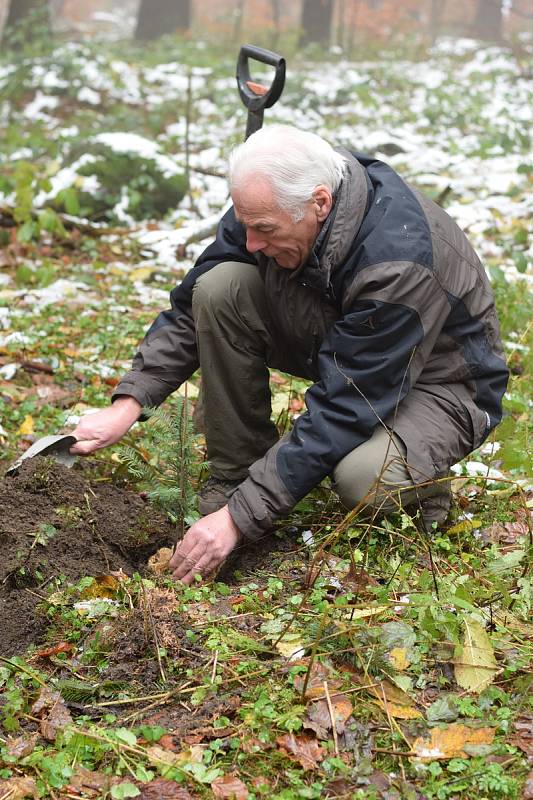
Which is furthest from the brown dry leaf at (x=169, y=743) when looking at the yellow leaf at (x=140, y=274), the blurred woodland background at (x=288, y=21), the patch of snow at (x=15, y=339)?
the blurred woodland background at (x=288, y=21)

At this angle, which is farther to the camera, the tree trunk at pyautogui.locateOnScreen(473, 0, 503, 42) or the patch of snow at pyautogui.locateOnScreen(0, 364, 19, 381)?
the tree trunk at pyautogui.locateOnScreen(473, 0, 503, 42)

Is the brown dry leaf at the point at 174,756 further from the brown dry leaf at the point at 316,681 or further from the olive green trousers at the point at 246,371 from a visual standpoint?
the olive green trousers at the point at 246,371

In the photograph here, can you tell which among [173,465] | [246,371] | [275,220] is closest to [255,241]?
[275,220]

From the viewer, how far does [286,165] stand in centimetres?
276

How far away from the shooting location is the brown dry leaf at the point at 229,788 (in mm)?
2082

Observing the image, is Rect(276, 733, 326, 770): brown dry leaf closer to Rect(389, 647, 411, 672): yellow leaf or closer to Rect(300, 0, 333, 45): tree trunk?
Rect(389, 647, 411, 672): yellow leaf

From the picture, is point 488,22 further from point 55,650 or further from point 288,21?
point 55,650

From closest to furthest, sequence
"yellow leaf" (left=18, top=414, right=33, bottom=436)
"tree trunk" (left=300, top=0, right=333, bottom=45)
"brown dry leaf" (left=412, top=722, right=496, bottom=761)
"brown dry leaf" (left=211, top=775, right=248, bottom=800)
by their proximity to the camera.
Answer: "brown dry leaf" (left=211, top=775, right=248, bottom=800), "brown dry leaf" (left=412, top=722, right=496, bottom=761), "yellow leaf" (left=18, top=414, right=33, bottom=436), "tree trunk" (left=300, top=0, right=333, bottom=45)

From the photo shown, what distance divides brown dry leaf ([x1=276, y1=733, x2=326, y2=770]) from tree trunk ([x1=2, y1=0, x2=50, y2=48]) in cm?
1179

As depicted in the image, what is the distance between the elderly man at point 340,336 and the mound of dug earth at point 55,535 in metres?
0.19

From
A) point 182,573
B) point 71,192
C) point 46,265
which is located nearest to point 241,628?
point 182,573

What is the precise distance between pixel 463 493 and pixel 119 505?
1.37m

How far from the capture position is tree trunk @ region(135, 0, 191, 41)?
1689cm

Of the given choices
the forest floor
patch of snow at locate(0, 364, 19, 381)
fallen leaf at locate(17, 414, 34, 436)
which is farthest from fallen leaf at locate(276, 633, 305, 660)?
patch of snow at locate(0, 364, 19, 381)
